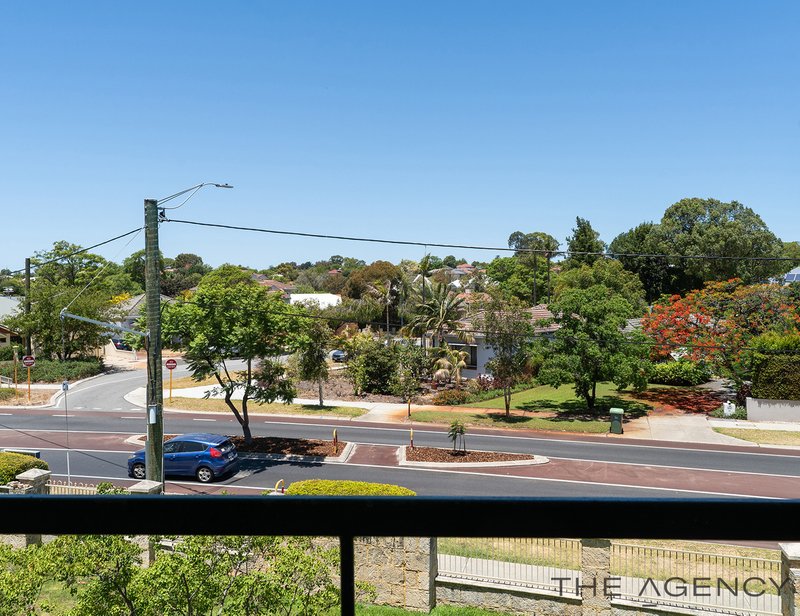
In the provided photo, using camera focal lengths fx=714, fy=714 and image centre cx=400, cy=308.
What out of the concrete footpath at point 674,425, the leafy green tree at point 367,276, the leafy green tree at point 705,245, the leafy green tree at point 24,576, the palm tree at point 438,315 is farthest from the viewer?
the leafy green tree at point 367,276

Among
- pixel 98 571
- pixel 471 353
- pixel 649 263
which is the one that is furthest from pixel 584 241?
pixel 98 571

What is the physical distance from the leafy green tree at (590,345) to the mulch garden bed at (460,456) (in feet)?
20.3

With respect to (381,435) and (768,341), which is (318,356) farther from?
(768,341)

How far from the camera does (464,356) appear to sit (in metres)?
42.6

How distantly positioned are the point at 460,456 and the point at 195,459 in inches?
376

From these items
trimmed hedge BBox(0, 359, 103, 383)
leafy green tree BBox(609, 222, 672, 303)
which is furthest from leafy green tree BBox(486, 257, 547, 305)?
trimmed hedge BBox(0, 359, 103, 383)

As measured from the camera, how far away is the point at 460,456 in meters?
26.7

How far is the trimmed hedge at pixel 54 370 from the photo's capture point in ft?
152

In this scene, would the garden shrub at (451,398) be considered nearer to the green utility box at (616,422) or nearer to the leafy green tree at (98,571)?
the green utility box at (616,422)

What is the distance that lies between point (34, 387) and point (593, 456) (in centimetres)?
3491

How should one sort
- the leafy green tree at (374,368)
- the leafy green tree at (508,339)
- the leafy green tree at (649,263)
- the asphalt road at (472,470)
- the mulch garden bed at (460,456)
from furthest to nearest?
the leafy green tree at (649,263) → the leafy green tree at (374,368) → the leafy green tree at (508,339) → the mulch garden bed at (460,456) → the asphalt road at (472,470)

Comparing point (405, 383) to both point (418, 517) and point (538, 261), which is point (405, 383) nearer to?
point (418, 517)

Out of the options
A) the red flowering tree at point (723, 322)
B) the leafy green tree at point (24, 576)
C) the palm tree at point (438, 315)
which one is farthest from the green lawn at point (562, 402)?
the leafy green tree at point (24, 576)

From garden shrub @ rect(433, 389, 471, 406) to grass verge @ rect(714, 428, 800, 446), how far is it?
12.7 meters
